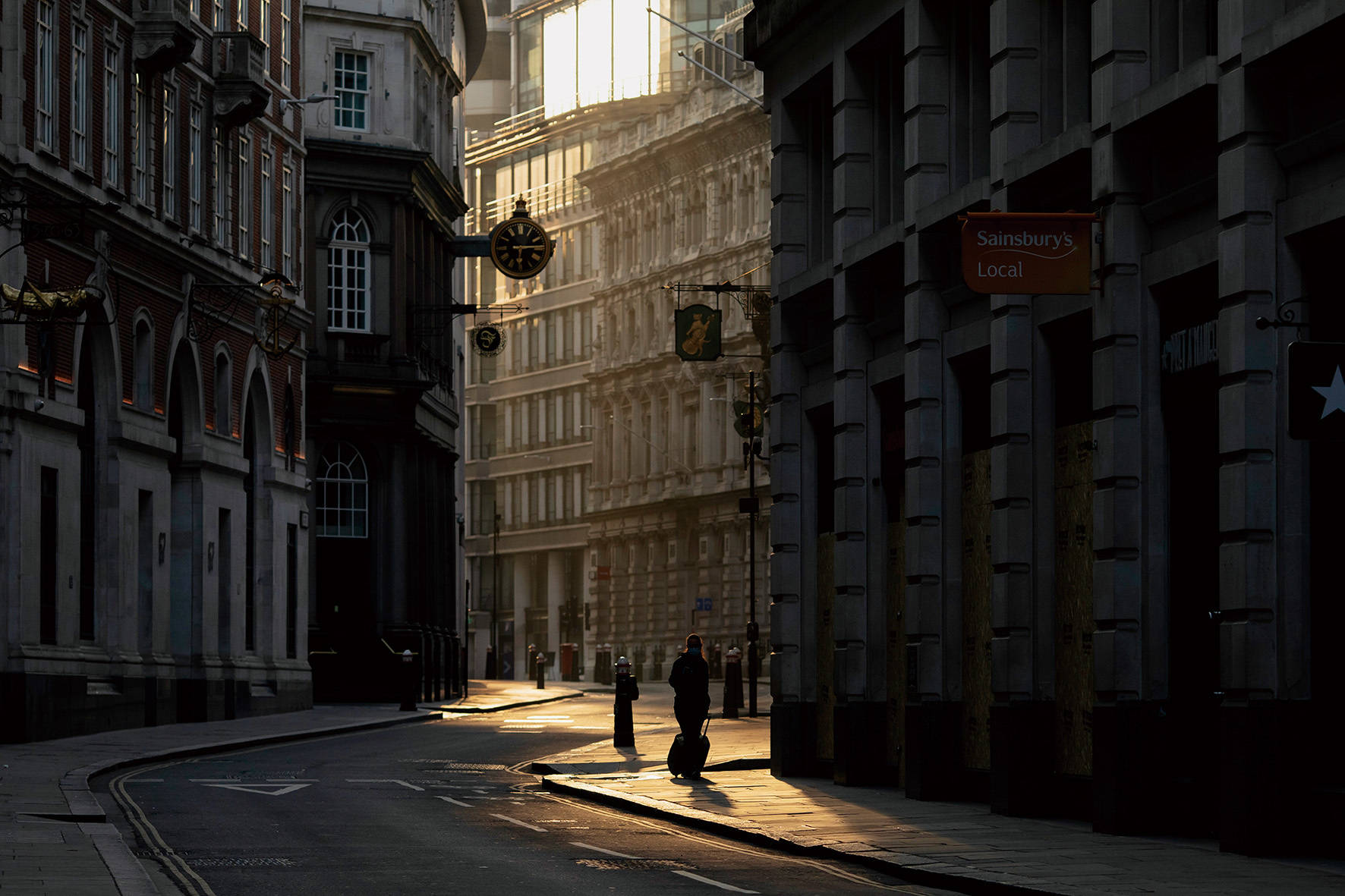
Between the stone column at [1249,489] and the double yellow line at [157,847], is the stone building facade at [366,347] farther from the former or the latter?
the stone column at [1249,489]

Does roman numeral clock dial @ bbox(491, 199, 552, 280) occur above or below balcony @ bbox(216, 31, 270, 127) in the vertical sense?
below

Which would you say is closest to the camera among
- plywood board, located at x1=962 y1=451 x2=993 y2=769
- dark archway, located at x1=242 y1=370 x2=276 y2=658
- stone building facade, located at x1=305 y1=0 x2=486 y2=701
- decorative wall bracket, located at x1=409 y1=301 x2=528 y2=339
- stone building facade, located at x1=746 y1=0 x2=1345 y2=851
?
stone building facade, located at x1=746 y1=0 x2=1345 y2=851

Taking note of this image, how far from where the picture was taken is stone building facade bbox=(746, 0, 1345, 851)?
1894cm

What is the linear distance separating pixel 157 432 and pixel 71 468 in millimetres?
4843

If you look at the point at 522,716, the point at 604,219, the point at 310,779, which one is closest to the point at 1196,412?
the point at 310,779

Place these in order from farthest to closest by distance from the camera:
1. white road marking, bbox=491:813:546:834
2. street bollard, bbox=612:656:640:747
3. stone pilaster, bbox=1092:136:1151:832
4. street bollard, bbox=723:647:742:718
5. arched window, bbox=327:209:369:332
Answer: arched window, bbox=327:209:369:332
street bollard, bbox=723:647:742:718
street bollard, bbox=612:656:640:747
white road marking, bbox=491:813:546:834
stone pilaster, bbox=1092:136:1151:832

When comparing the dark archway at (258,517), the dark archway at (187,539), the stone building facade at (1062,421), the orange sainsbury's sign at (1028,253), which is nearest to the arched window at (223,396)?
the dark archway at (187,539)

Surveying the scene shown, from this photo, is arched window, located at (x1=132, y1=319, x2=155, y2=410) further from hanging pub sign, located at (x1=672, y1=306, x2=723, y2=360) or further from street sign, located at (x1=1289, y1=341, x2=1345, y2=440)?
street sign, located at (x1=1289, y1=341, x2=1345, y2=440)

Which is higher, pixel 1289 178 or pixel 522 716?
pixel 1289 178

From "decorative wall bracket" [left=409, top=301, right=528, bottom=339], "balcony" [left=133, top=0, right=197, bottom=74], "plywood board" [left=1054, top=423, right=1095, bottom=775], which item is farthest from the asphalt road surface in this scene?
"decorative wall bracket" [left=409, top=301, right=528, bottom=339]

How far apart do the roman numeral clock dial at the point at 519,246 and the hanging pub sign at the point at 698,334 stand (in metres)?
11.8

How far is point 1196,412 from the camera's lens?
20.8m

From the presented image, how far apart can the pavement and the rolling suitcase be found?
0.27 meters

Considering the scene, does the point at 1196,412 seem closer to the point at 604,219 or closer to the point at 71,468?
the point at 71,468
